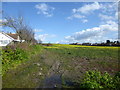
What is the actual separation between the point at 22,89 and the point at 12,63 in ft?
15.1

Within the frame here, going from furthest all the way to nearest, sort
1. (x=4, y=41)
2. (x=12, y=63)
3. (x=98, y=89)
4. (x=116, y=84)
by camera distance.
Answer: (x=4, y=41), (x=12, y=63), (x=116, y=84), (x=98, y=89)

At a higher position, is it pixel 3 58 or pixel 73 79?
pixel 3 58

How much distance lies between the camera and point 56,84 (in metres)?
6.03

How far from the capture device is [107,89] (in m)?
5.09

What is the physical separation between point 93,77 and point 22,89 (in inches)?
103

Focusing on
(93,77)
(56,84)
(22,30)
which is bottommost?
(56,84)

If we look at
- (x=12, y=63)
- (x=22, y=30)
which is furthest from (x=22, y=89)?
(x=22, y=30)

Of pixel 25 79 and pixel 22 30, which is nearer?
pixel 25 79

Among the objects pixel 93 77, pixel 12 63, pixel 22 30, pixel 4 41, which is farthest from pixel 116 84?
pixel 4 41

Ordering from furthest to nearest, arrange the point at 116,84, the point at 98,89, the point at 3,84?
the point at 3,84, the point at 116,84, the point at 98,89

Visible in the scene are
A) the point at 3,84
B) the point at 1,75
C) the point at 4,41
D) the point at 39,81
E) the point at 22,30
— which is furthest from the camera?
the point at 4,41

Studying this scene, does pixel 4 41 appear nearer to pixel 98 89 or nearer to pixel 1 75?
pixel 1 75

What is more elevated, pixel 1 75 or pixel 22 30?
pixel 22 30

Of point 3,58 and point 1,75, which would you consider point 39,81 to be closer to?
point 1,75
